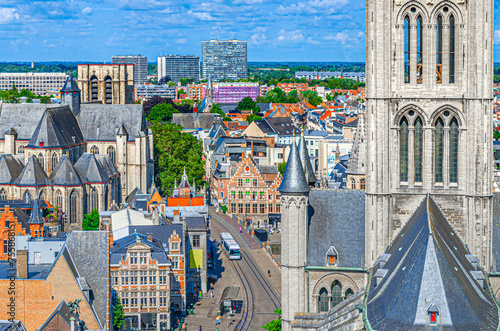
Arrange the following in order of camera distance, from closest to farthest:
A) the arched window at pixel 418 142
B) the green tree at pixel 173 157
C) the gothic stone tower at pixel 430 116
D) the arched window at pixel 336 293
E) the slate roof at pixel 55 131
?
the gothic stone tower at pixel 430 116 < the arched window at pixel 418 142 < the arched window at pixel 336 293 < the slate roof at pixel 55 131 < the green tree at pixel 173 157

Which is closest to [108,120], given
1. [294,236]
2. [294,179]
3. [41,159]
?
[41,159]

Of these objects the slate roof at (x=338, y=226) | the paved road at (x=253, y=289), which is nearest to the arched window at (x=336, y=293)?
the slate roof at (x=338, y=226)

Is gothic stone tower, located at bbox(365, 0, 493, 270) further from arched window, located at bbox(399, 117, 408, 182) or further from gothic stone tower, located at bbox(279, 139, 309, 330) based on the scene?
gothic stone tower, located at bbox(279, 139, 309, 330)

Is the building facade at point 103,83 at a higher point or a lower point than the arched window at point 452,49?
higher

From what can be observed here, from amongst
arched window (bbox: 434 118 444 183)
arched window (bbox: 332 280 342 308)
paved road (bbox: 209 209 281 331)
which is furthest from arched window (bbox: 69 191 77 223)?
arched window (bbox: 434 118 444 183)

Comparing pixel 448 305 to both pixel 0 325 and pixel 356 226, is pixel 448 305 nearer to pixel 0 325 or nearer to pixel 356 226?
pixel 356 226

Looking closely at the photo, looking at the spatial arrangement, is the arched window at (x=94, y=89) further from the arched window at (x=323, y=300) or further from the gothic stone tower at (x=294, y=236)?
the arched window at (x=323, y=300)

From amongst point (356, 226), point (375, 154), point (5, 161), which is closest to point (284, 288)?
point (356, 226)
